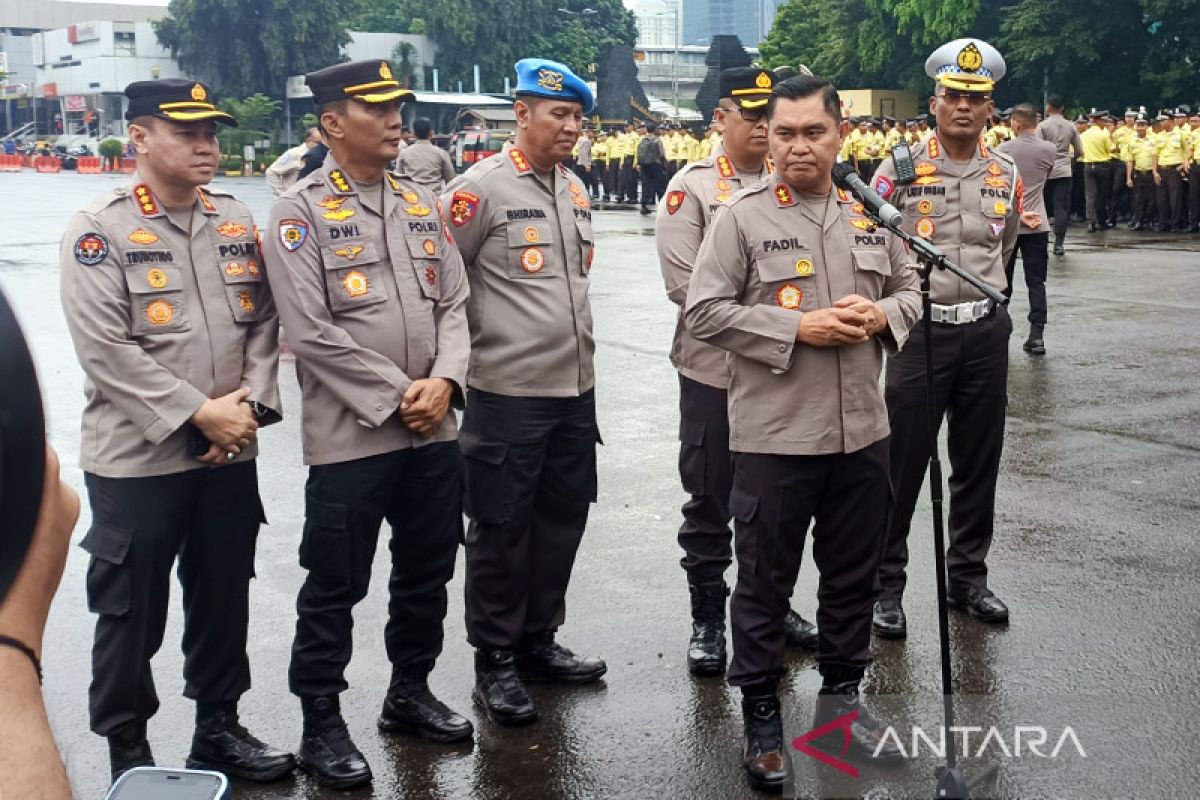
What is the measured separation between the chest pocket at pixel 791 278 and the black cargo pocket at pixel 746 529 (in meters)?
0.57

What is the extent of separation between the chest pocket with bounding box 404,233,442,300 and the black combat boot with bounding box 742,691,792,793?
1.53m

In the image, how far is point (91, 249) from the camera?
3719mm

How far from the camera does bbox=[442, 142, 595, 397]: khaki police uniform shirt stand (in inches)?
173

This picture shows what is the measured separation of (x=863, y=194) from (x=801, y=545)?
1.05m

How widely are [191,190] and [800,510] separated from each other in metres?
1.99

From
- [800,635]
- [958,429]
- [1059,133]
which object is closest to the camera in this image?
[800,635]

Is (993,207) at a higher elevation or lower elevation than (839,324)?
higher

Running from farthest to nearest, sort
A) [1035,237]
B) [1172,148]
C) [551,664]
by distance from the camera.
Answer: [1172,148], [1035,237], [551,664]

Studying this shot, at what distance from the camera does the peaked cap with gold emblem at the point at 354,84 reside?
3.99 meters

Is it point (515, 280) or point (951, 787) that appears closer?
point (951, 787)
